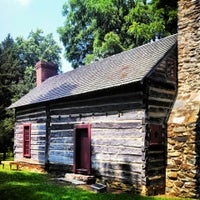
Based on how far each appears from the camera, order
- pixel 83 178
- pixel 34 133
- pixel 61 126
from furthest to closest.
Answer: pixel 34 133 < pixel 61 126 < pixel 83 178

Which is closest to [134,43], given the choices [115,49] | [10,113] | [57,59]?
[115,49]

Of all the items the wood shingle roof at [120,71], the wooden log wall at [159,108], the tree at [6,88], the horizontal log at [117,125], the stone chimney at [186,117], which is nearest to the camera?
Answer: the stone chimney at [186,117]

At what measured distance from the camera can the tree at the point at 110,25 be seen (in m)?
24.0

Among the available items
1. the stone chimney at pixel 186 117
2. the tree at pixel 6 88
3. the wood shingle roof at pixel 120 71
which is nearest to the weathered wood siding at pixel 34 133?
the wood shingle roof at pixel 120 71

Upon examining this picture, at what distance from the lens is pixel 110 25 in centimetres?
3083

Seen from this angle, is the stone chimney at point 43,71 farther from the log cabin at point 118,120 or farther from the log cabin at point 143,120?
the log cabin at point 143,120

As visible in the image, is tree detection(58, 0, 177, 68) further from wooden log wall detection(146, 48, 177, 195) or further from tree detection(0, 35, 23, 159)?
wooden log wall detection(146, 48, 177, 195)

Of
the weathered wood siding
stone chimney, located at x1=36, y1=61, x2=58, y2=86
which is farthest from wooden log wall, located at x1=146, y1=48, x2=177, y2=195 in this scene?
stone chimney, located at x1=36, y1=61, x2=58, y2=86

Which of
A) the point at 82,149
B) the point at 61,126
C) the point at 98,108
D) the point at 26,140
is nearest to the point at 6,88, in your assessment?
the point at 26,140

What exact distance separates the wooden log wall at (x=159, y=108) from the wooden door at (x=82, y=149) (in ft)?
9.87

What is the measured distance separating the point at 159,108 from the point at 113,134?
6.64 feet

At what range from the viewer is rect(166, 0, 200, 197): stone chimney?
9.98m

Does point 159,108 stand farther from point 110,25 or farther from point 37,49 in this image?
point 37,49

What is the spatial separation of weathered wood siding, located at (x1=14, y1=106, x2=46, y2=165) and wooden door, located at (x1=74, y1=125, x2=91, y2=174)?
2905 millimetres
